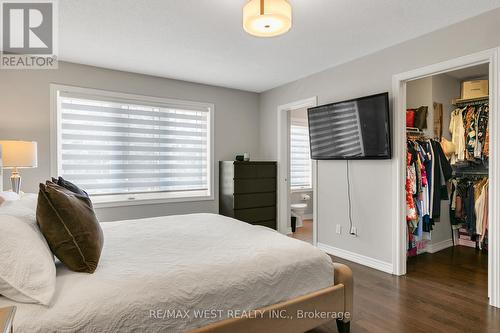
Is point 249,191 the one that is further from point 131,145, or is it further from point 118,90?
point 118,90

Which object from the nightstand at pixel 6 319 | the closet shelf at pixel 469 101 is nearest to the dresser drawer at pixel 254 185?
the closet shelf at pixel 469 101

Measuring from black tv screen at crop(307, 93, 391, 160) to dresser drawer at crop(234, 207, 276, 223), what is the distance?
1336mm

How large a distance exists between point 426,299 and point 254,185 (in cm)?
273

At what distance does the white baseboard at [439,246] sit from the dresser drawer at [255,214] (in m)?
2.27

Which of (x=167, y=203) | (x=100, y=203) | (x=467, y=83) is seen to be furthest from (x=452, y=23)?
(x=100, y=203)

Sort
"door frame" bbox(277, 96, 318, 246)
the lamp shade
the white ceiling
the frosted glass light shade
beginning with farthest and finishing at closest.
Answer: "door frame" bbox(277, 96, 318, 246) → the lamp shade → the white ceiling → the frosted glass light shade

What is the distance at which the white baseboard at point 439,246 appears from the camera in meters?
4.10

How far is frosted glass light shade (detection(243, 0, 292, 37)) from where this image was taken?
1.91 meters

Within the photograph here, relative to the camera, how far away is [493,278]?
2482 millimetres

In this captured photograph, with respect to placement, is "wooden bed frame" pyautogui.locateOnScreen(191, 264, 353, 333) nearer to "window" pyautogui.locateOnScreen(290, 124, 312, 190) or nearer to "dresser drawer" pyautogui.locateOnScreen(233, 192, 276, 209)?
"dresser drawer" pyautogui.locateOnScreen(233, 192, 276, 209)

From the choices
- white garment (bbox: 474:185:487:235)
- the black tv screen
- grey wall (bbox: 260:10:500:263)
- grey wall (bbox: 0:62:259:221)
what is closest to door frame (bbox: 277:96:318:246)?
grey wall (bbox: 260:10:500:263)

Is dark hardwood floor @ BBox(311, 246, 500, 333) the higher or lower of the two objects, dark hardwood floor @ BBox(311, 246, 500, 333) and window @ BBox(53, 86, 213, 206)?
the lower

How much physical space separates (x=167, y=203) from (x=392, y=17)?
357 cm

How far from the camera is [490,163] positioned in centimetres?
250
